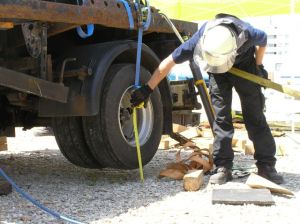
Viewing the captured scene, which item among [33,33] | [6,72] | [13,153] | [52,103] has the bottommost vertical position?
[13,153]

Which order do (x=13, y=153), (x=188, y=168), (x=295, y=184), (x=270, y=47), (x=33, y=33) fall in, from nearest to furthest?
(x=33, y=33) → (x=295, y=184) → (x=188, y=168) → (x=13, y=153) → (x=270, y=47)

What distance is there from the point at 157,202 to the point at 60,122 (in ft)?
4.09

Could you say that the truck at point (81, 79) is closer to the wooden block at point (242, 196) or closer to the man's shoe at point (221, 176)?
the man's shoe at point (221, 176)

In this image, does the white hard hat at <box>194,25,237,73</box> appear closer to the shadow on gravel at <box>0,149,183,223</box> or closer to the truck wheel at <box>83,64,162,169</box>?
the truck wheel at <box>83,64,162,169</box>

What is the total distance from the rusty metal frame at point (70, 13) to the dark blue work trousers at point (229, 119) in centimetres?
89

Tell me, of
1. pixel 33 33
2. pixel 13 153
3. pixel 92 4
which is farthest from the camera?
pixel 13 153

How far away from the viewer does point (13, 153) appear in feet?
22.7

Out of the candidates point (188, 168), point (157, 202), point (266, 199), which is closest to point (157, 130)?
point (188, 168)

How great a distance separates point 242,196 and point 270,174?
32.3 inches

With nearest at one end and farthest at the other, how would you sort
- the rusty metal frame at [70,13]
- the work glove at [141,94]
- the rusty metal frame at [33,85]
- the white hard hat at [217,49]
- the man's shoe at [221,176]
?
the rusty metal frame at [70,13], the rusty metal frame at [33,85], the white hard hat at [217,49], the work glove at [141,94], the man's shoe at [221,176]

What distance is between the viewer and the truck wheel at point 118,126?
14.3 ft

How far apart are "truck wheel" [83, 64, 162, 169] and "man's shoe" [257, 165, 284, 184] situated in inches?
40.6

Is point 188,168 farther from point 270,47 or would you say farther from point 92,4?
point 270,47

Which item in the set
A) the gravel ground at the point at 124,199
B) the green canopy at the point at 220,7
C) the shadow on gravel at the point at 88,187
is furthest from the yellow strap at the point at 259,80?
the green canopy at the point at 220,7
